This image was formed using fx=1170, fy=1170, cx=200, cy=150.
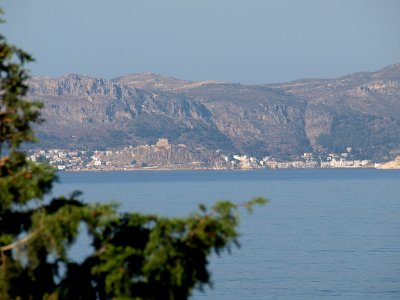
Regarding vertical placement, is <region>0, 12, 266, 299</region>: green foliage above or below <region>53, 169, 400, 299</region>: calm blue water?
above

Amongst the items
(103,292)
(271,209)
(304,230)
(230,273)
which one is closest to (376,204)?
(271,209)

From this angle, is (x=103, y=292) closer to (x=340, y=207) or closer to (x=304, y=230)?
(x=304, y=230)

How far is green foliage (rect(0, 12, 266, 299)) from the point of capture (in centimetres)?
1196

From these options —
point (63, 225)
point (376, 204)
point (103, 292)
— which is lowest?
point (376, 204)

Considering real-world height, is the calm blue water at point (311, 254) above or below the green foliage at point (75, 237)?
below

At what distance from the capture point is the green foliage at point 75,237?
471 inches

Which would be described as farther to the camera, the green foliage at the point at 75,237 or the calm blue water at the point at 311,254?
the calm blue water at the point at 311,254

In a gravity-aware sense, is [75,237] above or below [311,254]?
above

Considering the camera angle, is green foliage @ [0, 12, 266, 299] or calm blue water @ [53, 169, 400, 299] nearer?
green foliage @ [0, 12, 266, 299]

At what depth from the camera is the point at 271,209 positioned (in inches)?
3351

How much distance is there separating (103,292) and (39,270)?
74 cm

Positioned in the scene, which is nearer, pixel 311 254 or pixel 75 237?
pixel 75 237

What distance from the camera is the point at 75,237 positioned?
12062 millimetres

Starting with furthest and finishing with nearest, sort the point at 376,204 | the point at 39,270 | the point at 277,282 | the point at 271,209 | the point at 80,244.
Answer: the point at 376,204
the point at 271,209
the point at 80,244
the point at 277,282
the point at 39,270
